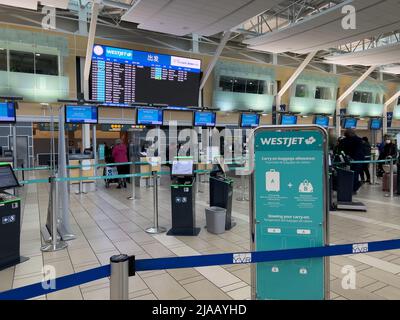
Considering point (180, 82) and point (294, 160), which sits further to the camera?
point (180, 82)

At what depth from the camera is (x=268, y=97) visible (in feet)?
59.1

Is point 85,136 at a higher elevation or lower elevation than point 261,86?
lower

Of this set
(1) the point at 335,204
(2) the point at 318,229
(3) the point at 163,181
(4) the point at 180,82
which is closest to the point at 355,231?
(1) the point at 335,204

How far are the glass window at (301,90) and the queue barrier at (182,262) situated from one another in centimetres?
1842

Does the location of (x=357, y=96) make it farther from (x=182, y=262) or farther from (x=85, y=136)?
(x=182, y=262)

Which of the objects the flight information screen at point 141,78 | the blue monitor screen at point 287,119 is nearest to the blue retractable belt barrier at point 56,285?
the flight information screen at point 141,78

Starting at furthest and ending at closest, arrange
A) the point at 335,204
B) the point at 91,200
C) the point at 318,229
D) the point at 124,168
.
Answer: the point at 124,168, the point at 91,200, the point at 335,204, the point at 318,229

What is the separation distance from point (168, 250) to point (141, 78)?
9.86m

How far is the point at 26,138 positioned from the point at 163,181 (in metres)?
8.68

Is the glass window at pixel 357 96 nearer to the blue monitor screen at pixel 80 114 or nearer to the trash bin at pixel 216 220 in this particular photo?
the blue monitor screen at pixel 80 114

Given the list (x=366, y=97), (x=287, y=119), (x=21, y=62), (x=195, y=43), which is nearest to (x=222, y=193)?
(x=287, y=119)

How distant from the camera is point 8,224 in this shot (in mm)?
3779

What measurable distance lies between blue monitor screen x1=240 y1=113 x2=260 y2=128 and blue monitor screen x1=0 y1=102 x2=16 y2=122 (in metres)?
8.45

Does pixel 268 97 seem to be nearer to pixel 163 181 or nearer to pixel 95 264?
pixel 163 181
